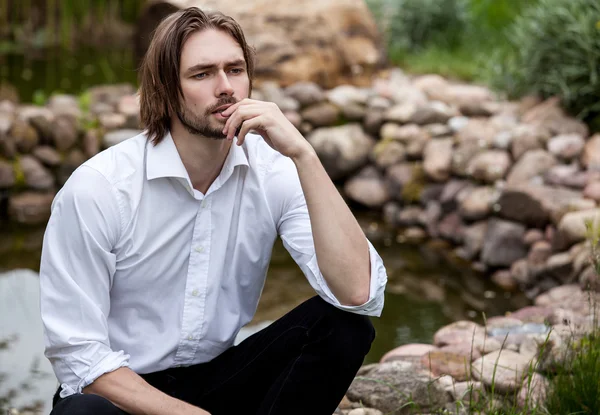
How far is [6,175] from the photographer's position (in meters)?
5.28

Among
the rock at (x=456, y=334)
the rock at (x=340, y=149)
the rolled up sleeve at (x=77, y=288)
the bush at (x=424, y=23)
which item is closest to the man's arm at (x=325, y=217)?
the rolled up sleeve at (x=77, y=288)

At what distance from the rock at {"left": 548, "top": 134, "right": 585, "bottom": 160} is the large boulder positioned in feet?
7.51

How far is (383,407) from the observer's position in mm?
2471

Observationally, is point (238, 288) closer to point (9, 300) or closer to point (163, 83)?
point (163, 83)

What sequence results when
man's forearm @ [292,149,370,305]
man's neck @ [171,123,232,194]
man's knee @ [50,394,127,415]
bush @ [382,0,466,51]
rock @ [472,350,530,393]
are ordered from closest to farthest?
man's knee @ [50,394,127,415] < man's forearm @ [292,149,370,305] < man's neck @ [171,123,232,194] < rock @ [472,350,530,393] < bush @ [382,0,466,51]

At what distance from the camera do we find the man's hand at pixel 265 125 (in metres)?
2.09

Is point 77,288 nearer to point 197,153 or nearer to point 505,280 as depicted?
point 197,153

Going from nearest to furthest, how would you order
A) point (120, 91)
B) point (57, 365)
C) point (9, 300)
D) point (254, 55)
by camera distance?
1. point (57, 365)
2. point (254, 55)
3. point (9, 300)
4. point (120, 91)

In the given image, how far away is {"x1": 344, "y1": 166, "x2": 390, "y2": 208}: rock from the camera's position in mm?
5582

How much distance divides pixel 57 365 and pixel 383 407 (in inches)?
38.2

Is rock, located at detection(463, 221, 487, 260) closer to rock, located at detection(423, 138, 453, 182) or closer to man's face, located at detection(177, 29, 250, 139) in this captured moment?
rock, located at detection(423, 138, 453, 182)

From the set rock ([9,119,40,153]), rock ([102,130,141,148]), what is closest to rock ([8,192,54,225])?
rock ([9,119,40,153])

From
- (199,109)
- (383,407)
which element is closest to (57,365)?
(199,109)

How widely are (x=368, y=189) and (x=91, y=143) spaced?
182 cm
